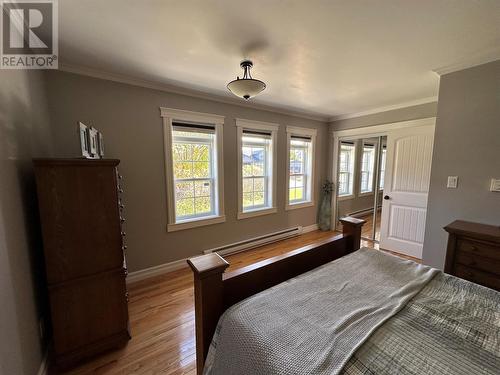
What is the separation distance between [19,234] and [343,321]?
187 centimetres

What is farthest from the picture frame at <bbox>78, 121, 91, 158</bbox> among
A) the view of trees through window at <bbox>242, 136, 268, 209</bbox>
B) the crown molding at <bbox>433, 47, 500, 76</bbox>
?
the crown molding at <bbox>433, 47, 500, 76</bbox>

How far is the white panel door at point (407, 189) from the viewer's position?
10.2 feet

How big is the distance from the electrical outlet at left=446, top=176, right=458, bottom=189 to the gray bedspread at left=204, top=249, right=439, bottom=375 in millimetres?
1320

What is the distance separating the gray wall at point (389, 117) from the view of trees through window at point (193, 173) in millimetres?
2712

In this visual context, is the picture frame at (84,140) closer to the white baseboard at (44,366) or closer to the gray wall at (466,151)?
the white baseboard at (44,366)

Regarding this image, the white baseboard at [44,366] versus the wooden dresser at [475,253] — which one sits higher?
the wooden dresser at [475,253]

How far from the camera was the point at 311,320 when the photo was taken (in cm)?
98

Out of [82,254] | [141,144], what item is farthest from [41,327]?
[141,144]

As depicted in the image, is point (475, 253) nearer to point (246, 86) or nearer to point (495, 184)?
point (495, 184)

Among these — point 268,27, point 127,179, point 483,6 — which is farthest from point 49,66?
point 483,6

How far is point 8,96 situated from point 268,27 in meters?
1.71

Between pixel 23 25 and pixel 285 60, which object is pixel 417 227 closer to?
pixel 285 60

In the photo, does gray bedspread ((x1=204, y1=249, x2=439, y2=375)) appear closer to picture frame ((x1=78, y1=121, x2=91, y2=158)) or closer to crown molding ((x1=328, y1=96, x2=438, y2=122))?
picture frame ((x1=78, y1=121, x2=91, y2=158))

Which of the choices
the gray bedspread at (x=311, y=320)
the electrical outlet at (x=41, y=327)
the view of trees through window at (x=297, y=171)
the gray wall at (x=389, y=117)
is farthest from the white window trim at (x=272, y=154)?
the electrical outlet at (x=41, y=327)
